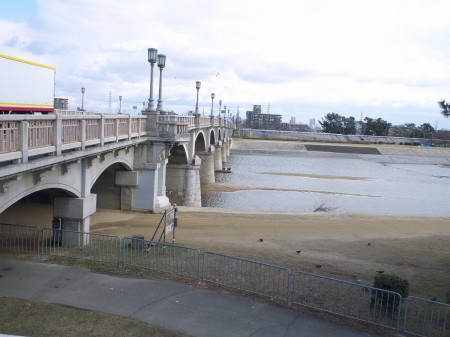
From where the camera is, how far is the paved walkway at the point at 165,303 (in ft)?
31.4

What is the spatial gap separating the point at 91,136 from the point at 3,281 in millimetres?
5467

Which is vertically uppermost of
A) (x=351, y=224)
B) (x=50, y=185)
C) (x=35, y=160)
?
(x=35, y=160)

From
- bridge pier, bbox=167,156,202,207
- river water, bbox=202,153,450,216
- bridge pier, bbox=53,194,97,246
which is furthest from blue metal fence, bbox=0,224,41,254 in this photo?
river water, bbox=202,153,450,216

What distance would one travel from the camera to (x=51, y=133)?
11977mm

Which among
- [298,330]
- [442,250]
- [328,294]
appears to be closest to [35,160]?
[298,330]

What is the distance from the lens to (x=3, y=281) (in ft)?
37.7

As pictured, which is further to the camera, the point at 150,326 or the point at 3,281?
the point at 3,281

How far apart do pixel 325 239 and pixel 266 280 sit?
24.3ft

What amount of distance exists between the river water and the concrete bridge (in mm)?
8036

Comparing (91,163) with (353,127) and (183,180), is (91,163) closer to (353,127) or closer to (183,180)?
(183,180)

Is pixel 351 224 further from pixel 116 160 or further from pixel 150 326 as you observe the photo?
pixel 150 326

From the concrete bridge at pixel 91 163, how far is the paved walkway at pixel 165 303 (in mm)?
2188

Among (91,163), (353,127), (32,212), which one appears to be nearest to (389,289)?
(91,163)

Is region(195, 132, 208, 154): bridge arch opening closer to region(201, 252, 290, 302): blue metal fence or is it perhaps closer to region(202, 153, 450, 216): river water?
region(202, 153, 450, 216): river water
